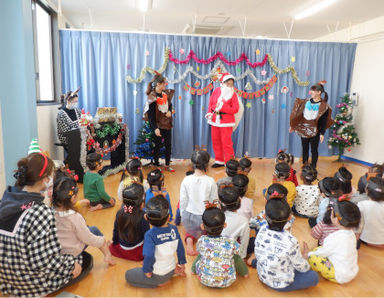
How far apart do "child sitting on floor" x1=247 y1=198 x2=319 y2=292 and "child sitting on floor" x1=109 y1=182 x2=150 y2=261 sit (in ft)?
2.71

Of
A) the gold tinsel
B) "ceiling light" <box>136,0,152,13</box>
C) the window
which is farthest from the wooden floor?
"ceiling light" <box>136,0,152,13</box>

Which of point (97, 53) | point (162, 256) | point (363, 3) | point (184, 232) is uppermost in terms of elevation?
point (363, 3)

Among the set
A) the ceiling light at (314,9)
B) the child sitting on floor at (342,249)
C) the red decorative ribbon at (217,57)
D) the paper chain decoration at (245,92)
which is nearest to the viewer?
the child sitting on floor at (342,249)

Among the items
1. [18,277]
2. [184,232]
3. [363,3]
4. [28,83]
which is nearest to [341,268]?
[184,232]

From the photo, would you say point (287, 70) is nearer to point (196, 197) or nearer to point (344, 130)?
point (344, 130)

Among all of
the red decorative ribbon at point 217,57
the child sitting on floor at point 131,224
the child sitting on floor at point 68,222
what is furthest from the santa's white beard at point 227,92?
the child sitting on floor at point 68,222

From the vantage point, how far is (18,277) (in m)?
1.68

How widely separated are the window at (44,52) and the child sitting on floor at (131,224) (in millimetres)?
2931

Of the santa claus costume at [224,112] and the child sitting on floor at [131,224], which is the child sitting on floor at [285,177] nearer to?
the child sitting on floor at [131,224]

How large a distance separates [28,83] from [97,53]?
2318 mm

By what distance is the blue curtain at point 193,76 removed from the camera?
5.01 meters

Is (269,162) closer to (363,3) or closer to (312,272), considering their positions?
(363,3)

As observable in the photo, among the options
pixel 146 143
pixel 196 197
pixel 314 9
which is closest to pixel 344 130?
pixel 314 9

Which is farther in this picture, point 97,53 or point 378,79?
point 378,79
